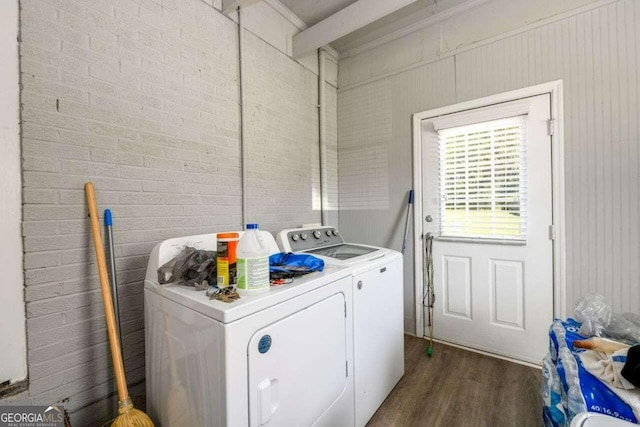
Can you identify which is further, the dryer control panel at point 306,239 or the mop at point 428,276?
the mop at point 428,276

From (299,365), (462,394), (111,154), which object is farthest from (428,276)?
(111,154)

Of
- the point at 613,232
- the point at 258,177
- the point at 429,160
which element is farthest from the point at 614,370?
the point at 258,177

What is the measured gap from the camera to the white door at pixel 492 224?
2.01 meters

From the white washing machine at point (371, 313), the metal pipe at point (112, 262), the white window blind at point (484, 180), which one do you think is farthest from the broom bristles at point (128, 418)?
the white window blind at point (484, 180)

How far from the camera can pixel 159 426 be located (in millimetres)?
1206

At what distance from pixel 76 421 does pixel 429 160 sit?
2.82m

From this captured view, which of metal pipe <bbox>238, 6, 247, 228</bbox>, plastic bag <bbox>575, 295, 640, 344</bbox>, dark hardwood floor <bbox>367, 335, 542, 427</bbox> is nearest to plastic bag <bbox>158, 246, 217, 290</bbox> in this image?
metal pipe <bbox>238, 6, 247, 228</bbox>

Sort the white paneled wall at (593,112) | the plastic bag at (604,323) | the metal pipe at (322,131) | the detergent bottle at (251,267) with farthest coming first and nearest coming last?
1. the metal pipe at (322,131)
2. the white paneled wall at (593,112)
3. the plastic bag at (604,323)
4. the detergent bottle at (251,267)

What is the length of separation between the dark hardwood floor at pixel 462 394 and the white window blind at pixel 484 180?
0.99 metres

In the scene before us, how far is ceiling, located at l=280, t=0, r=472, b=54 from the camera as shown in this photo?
2.23 metres

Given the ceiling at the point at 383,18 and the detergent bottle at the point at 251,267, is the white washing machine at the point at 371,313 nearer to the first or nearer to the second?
the detergent bottle at the point at 251,267

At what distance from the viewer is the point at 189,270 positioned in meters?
1.21

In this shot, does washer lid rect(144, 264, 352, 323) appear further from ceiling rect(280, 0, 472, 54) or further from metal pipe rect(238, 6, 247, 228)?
ceiling rect(280, 0, 472, 54)

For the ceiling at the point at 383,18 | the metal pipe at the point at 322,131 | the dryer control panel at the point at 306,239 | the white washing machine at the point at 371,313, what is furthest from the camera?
the metal pipe at the point at 322,131
